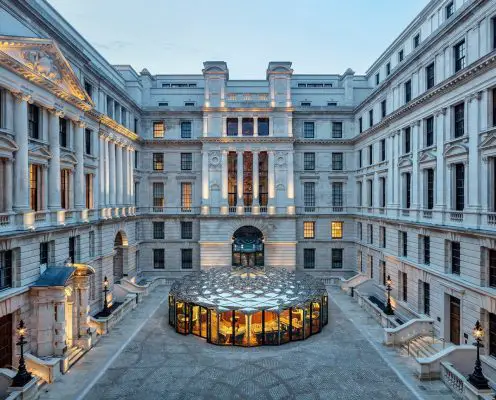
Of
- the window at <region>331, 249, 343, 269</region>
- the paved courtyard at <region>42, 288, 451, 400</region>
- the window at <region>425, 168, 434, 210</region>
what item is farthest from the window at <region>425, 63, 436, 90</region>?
the window at <region>331, 249, 343, 269</region>

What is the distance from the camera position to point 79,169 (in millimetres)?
26062

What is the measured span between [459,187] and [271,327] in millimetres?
15148

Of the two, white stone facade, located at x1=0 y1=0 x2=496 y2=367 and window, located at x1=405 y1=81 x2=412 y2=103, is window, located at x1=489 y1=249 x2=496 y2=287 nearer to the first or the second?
white stone facade, located at x1=0 y1=0 x2=496 y2=367

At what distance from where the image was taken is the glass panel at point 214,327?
76.3ft

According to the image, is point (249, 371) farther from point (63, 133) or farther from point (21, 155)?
point (63, 133)

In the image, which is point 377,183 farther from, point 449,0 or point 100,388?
point 100,388

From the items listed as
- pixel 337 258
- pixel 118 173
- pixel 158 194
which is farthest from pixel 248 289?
pixel 158 194

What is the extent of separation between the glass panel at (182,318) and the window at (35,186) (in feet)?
38.3

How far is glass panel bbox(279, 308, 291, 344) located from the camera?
76.8 ft

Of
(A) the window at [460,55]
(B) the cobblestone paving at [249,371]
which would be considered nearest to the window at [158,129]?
(B) the cobblestone paving at [249,371]

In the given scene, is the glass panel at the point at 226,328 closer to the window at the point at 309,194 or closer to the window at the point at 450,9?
the window at the point at 309,194

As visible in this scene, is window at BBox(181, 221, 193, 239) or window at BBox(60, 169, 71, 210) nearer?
window at BBox(60, 169, 71, 210)

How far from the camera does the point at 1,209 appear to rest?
18453 millimetres

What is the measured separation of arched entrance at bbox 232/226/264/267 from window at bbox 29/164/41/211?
2296cm
